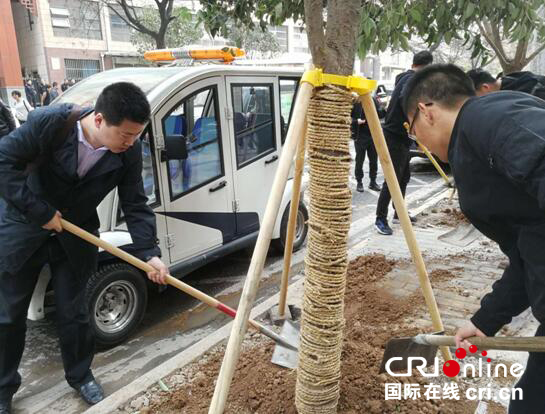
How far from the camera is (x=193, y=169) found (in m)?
4.15

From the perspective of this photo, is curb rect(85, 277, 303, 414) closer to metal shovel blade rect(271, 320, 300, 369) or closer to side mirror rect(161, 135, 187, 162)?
metal shovel blade rect(271, 320, 300, 369)

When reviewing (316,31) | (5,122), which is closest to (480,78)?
(316,31)

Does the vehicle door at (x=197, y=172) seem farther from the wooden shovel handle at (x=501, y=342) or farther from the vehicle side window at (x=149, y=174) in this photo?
the wooden shovel handle at (x=501, y=342)

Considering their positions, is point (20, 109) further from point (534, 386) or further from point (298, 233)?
point (534, 386)

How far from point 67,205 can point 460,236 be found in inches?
169

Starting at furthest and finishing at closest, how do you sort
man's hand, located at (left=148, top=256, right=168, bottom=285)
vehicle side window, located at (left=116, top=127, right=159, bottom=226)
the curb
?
vehicle side window, located at (left=116, top=127, right=159, bottom=226) → man's hand, located at (left=148, top=256, right=168, bottom=285) → the curb

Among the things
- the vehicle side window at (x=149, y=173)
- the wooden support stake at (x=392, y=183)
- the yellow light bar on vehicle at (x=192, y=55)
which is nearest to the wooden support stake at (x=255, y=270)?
the wooden support stake at (x=392, y=183)

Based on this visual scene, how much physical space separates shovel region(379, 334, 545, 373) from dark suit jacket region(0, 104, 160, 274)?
1557 millimetres

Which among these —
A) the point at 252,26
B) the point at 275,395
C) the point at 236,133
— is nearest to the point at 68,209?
the point at 275,395

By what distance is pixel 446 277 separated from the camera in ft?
13.4

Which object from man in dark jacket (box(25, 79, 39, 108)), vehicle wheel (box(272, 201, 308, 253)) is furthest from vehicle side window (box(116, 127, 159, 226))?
man in dark jacket (box(25, 79, 39, 108))

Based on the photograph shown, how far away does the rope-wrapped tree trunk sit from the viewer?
6.29 ft

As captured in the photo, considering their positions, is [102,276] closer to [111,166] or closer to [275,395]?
[111,166]

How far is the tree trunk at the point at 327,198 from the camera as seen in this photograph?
190 centimetres
